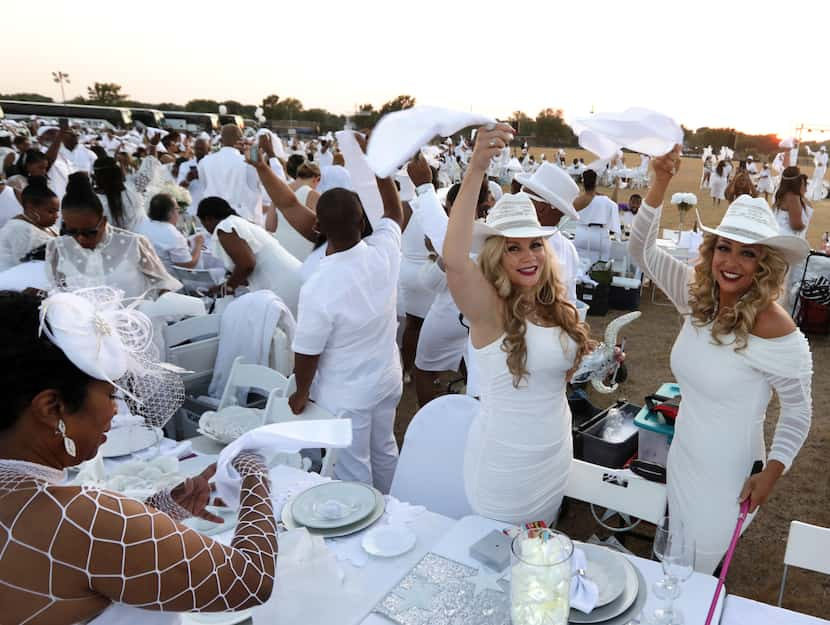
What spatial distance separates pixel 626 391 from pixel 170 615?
493cm

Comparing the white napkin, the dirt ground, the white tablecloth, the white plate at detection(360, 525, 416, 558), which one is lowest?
the dirt ground

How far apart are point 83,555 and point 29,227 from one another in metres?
4.37

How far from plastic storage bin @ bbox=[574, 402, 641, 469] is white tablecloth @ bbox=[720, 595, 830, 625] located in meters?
1.91

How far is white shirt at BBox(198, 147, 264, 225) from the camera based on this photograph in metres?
7.92

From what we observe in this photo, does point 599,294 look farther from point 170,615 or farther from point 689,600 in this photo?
point 170,615

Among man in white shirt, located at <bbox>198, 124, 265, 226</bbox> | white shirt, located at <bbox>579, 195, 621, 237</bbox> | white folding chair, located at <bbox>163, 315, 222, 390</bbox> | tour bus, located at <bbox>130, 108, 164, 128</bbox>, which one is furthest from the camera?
tour bus, located at <bbox>130, 108, 164, 128</bbox>

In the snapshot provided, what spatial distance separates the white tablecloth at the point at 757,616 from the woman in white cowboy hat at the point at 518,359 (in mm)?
748

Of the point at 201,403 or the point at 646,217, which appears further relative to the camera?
the point at 201,403

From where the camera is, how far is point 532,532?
1.50m

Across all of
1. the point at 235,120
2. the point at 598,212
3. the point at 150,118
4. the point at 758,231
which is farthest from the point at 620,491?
the point at 150,118

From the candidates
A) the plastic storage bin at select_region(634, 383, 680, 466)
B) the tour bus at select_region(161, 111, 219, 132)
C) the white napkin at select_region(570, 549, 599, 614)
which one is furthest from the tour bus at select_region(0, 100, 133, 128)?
the white napkin at select_region(570, 549, 599, 614)

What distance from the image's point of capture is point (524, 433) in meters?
2.22

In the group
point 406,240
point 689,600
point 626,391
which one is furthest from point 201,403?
point 626,391

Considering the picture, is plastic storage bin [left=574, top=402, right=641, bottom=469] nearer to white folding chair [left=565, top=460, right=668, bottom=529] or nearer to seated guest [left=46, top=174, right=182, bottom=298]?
white folding chair [left=565, top=460, right=668, bottom=529]
